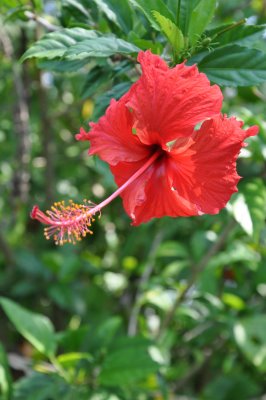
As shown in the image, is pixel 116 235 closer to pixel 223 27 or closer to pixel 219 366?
pixel 219 366

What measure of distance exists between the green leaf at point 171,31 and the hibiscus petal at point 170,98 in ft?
0.24

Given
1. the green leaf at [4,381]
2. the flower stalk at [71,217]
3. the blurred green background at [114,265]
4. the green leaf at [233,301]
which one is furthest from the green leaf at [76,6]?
the green leaf at [233,301]

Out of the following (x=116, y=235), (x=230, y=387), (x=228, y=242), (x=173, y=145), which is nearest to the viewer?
(x=173, y=145)

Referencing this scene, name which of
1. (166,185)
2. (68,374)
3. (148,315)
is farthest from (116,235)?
(166,185)

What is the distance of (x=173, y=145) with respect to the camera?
1079mm

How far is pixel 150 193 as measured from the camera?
1153 mm

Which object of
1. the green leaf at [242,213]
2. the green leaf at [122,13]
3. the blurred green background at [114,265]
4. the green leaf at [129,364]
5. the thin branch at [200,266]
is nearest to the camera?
the green leaf at [122,13]

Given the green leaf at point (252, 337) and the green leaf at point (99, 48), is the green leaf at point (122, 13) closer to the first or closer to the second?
the green leaf at point (99, 48)

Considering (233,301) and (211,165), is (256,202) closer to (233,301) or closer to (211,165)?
(211,165)

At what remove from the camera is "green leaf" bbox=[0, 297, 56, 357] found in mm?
1795

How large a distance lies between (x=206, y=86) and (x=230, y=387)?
1788mm

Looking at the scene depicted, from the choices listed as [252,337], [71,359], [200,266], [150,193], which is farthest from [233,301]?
[150,193]

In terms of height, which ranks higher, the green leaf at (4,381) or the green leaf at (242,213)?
the green leaf at (242,213)

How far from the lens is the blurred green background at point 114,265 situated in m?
1.52
